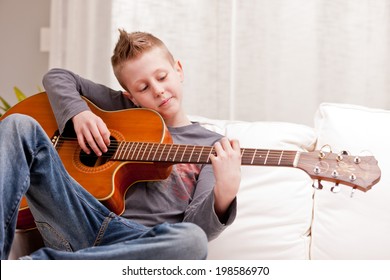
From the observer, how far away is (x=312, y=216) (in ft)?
5.62

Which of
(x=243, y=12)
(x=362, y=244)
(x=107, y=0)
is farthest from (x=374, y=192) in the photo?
(x=107, y=0)

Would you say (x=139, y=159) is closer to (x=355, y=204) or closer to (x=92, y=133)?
(x=92, y=133)

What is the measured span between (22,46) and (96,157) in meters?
1.32

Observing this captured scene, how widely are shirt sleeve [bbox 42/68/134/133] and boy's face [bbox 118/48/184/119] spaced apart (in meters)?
0.10

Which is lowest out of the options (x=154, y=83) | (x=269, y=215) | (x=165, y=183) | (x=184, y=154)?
(x=269, y=215)

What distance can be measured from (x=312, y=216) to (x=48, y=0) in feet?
5.28

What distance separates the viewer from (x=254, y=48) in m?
2.23

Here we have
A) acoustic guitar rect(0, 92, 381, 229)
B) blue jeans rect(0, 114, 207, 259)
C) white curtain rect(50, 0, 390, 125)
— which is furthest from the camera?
white curtain rect(50, 0, 390, 125)

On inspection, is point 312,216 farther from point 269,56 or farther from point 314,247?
point 269,56

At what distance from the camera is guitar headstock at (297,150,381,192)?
4.09 ft

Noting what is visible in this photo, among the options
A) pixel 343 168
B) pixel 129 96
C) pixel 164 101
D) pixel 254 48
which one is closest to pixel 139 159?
pixel 164 101

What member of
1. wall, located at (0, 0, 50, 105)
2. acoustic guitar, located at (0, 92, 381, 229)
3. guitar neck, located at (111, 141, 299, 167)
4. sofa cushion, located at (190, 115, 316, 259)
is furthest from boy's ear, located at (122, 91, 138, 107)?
wall, located at (0, 0, 50, 105)

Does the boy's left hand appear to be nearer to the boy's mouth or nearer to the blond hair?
the boy's mouth

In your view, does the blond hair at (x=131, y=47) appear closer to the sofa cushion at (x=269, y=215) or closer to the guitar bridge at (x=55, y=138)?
the guitar bridge at (x=55, y=138)
